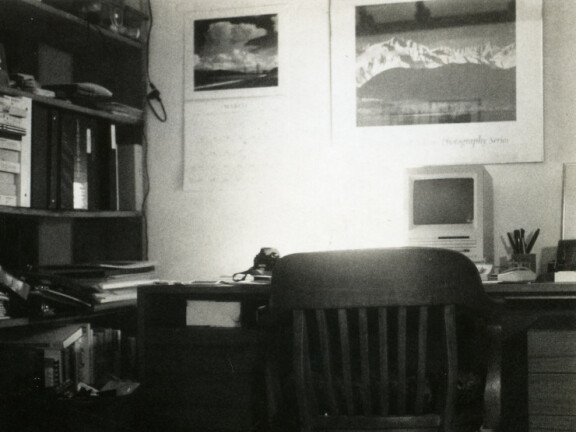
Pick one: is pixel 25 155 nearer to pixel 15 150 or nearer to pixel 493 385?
pixel 15 150

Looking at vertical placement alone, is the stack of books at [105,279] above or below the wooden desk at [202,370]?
above

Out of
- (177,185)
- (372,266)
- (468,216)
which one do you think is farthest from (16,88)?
(468,216)

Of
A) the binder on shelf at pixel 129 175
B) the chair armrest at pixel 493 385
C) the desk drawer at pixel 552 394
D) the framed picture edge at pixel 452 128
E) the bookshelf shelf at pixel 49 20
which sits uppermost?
the bookshelf shelf at pixel 49 20

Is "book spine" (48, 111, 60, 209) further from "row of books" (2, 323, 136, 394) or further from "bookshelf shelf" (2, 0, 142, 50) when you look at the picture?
"row of books" (2, 323, 136, 394)

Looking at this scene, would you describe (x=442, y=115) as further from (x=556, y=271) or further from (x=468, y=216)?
(x=556, y=271)

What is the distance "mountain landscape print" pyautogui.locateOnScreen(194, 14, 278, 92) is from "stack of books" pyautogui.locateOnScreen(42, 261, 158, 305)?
2.57 feet

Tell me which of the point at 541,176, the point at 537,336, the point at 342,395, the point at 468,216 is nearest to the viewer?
the point at 342,395

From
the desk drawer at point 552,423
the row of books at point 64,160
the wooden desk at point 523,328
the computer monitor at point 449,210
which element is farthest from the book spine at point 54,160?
the desk drawer at point 552,423

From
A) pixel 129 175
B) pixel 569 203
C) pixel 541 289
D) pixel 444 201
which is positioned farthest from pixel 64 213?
pixel 569 203

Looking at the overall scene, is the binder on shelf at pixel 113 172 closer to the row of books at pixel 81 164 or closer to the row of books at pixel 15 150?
the row of books at pixel 81 164

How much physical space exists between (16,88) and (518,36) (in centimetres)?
169

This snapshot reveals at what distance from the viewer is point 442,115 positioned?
247 centimetres

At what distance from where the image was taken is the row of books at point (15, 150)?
6.66ft

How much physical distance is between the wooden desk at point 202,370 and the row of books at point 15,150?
480 millimetres
